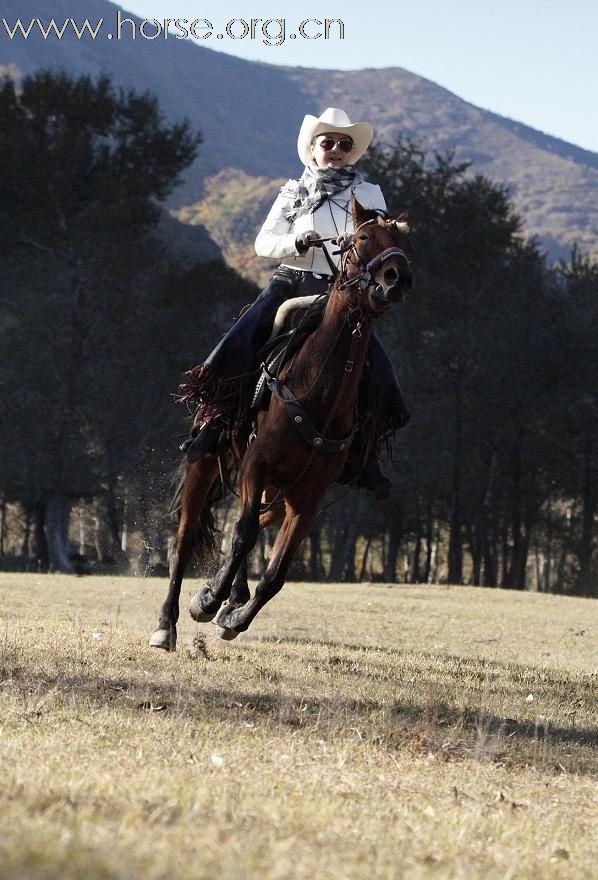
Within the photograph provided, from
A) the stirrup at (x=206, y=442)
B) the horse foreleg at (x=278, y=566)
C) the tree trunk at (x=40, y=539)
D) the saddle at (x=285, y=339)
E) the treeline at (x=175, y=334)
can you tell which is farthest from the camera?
the tree trunk at (x=40, y=539)

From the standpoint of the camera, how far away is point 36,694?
7172 mm

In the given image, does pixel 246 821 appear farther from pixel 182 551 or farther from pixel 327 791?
pixel 182 551

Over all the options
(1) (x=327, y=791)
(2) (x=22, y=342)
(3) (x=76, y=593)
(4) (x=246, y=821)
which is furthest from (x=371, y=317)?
(2) (x=22, y=342)

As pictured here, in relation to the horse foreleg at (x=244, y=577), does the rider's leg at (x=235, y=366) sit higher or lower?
higher

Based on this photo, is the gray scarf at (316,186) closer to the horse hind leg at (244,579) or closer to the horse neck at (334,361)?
the horse neck at (334,361)

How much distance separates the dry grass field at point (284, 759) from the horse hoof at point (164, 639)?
0.17 meters

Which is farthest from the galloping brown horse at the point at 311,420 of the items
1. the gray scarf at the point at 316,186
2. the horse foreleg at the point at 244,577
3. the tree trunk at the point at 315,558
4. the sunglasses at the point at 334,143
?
the tree trunk at the point at 315,558

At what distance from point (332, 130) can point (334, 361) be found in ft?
7.00

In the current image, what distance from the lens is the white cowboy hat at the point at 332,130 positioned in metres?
10.4

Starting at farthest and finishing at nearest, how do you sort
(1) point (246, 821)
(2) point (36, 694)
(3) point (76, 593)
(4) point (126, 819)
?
(3) point (76, 593), (2) point (36, 694), (1) point (246, 821), (4) point (126, 819)

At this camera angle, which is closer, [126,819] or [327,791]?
[126,819]

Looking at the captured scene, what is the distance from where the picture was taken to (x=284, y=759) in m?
5.93

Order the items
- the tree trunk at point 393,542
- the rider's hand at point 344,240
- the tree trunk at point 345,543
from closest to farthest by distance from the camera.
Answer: the rider's hand at point 344,240 → the tree trunk at point 345,543 → the tree trunk at point 393,542

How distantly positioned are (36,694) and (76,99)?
30.7 metres
